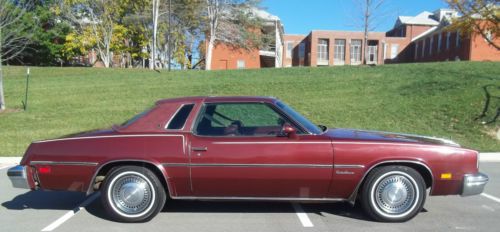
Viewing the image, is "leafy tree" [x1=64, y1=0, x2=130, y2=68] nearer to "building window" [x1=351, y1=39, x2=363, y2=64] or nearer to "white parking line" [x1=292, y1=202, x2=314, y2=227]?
"white parking line" [x1=292, y1=202, x2=314, y2=227]

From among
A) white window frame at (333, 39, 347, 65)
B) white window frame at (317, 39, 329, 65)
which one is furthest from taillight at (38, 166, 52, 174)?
white window frame at (333, 39, 347, 65)

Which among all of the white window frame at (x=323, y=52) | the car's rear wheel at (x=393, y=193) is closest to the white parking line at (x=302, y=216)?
the car's rear wheel at (x=393, y=193)

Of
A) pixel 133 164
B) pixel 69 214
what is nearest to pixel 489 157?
pixel 133 164

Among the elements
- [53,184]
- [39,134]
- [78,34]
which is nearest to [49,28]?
[78,34]

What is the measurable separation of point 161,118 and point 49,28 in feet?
136

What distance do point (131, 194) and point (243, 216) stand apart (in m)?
1.32

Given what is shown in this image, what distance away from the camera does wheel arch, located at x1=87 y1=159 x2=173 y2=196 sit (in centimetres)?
462

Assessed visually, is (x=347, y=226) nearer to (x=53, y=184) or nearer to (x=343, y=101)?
(x=53, y=184)

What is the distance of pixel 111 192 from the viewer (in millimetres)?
4730

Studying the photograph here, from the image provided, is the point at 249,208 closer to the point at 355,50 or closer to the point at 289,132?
the point at 289,132

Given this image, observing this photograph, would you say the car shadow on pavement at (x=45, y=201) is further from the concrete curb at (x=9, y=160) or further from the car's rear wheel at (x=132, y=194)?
the concrete curb at (x=9, y=160)

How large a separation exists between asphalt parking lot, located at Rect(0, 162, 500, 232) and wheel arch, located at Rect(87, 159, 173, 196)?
17.1 inches

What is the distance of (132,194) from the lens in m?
4.70

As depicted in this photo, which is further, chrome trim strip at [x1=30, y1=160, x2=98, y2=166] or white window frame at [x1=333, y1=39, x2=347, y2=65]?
white window frame at [x1=333, y1=39, x2=347, y2=65]
